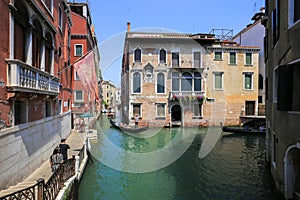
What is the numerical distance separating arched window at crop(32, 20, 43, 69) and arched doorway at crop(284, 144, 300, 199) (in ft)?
24.6

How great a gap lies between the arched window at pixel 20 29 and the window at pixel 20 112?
3.94 ft

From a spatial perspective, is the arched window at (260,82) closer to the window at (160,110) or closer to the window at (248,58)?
the window at (248,58)

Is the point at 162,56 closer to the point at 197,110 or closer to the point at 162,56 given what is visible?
the point at 162,56

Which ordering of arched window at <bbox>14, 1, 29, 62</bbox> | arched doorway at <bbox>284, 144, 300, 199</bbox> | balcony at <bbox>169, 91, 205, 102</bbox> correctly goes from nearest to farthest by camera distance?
arched doorway at <bbox>284, 144, 300, 199</bbox> → arched window at <bbox>14, 1, 29, 62</bbox> → balcony at <bbox>169, 91, 205, 102</bbox>

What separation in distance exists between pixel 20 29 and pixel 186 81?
17.6m

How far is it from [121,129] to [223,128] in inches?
326

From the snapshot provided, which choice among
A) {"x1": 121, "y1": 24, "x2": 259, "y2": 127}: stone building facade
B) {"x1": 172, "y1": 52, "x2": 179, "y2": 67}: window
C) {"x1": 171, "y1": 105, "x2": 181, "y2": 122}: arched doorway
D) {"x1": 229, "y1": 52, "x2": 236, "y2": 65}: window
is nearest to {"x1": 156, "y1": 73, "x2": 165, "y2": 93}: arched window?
{"x1": 121, "y1": 24, "x2": 259, "y2": 127}: stone building facade

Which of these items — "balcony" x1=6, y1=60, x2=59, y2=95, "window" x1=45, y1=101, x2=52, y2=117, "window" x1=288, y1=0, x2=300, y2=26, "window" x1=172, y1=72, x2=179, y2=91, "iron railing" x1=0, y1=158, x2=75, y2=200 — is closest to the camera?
"iron railing" x1=0, y1=158, x2=75, y2=200

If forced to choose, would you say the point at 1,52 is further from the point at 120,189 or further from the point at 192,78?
the point at 192,78


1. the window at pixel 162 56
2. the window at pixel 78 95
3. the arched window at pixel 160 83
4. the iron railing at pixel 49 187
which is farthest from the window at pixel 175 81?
the iron railing at pixel 49 187

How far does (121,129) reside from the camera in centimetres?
2106

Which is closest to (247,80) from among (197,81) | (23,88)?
(197,81)

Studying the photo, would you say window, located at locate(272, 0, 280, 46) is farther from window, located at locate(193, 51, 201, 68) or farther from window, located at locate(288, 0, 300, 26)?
window, located at locate(193, 51, 201, 68)

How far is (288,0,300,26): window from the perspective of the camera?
17.7 feet
